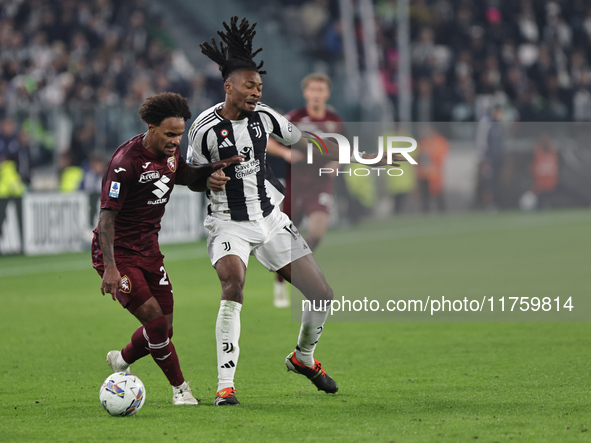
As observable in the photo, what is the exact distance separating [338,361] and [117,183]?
2.86 meters

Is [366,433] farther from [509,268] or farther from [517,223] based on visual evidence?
[517,223]

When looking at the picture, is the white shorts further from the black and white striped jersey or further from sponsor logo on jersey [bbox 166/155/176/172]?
sponsor logo on jersey [bbox 166/155/176/172]

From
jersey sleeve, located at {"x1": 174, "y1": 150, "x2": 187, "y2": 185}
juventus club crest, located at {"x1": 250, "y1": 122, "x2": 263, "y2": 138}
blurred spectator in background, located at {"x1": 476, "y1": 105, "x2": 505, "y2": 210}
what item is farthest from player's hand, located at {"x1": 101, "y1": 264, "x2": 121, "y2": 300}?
blurred spectator in background, located at {"x1": 476, "y1": 105, "x2": 505, "y2": 210}

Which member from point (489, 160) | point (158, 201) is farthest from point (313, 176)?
point (489, 160)

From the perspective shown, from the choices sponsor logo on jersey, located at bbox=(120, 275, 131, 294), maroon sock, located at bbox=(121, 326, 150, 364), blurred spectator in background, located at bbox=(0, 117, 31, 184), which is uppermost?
blurred spectator in background, located at bbox=(0, 117, 31, 184)

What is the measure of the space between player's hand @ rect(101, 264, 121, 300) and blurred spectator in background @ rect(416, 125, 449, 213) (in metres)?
11.6

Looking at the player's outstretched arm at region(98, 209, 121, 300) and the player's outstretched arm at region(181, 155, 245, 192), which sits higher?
the player's outstretched arm at region(181, 155, 245, 192)

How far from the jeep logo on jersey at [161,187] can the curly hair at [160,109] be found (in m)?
0.37

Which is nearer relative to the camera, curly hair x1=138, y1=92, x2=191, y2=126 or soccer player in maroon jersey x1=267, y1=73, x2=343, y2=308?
curly hair x1=138, y1=92, x2=191, y2=126

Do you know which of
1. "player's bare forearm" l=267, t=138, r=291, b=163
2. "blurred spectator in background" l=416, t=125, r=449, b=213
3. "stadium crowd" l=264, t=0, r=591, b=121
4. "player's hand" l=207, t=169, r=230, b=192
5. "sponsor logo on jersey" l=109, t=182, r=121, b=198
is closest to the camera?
"sponsor logo on jersey" l=109, t=182, r=121, b=198

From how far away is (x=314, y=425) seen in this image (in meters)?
5.61

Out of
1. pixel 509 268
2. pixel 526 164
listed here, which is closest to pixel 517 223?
pixel 526 164

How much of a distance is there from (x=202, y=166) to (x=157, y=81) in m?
15.9

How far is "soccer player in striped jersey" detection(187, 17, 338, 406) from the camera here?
21.2 feet
